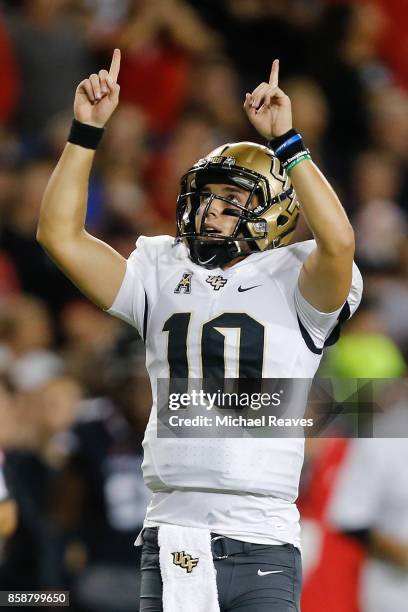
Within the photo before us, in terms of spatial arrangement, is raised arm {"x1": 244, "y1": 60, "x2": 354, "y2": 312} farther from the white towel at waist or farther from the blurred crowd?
the blurred crowd

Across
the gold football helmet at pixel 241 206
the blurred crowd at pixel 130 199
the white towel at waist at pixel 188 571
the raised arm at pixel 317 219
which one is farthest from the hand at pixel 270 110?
the blurred crowd at pixel 130 199

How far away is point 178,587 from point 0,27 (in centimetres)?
481

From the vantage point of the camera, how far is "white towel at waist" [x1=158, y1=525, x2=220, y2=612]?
296 centimetres

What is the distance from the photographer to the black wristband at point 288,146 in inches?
121

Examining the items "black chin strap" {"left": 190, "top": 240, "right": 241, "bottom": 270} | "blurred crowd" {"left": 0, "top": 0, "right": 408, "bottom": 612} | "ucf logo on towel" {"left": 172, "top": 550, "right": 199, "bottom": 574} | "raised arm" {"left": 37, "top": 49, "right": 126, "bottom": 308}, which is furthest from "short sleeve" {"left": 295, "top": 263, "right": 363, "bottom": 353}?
"blurred crowd" {"left": 0, "top": 0, "right": 408, "bottom": 612}

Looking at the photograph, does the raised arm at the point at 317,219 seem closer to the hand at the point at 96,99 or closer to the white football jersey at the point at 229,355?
the white football jersey at the point at 229,355

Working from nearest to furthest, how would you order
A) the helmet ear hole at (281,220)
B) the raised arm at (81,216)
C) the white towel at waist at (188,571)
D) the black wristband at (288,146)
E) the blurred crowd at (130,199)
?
the white towel at waist at (188,571)
the black wristband at (288,146)
the raised arm at (81,216)
the helmet ear hole at (281,220)
the blurred crowd at (130,199)

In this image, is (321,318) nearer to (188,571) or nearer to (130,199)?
(188,571)

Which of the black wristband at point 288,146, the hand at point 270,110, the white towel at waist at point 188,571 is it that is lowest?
the white towel at waist at point 188,571

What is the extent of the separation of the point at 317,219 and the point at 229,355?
0.41m

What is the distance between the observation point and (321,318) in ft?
10.3

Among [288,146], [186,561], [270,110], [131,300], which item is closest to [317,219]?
[288,146]

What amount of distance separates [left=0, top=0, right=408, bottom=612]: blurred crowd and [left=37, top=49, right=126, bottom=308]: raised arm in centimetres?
151

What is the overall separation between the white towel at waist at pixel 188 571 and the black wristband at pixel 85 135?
102 centimetres
